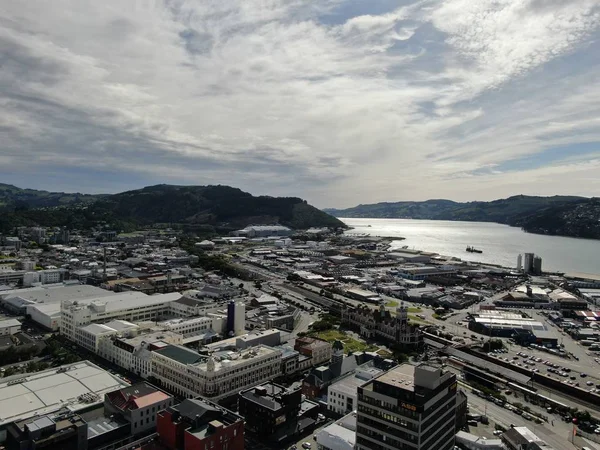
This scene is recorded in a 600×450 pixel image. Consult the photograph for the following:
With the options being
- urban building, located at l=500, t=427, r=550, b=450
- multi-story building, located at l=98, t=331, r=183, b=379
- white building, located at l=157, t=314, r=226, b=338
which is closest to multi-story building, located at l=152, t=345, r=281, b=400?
multi-story building, located at l=98, t=331, r=183, b=379

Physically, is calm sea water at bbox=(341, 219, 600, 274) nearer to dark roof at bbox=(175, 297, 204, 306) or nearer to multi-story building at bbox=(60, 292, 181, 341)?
dark roof at bbox=(175, 297, 204, 306)

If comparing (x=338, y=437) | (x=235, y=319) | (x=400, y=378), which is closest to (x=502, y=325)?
(x=235, y=319)

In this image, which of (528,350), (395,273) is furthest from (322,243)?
(528,350)

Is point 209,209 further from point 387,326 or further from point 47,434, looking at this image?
point 47,434

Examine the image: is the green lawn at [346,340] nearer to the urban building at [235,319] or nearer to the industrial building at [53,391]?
the urban building at [235,319]

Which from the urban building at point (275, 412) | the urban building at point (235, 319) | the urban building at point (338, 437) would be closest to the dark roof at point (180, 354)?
the urban building at point (275, 412)
